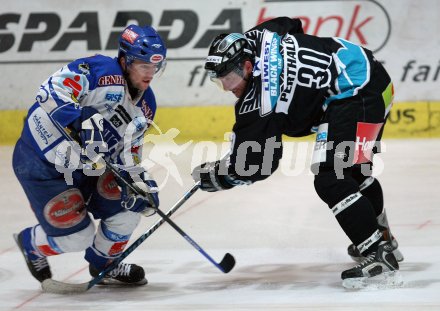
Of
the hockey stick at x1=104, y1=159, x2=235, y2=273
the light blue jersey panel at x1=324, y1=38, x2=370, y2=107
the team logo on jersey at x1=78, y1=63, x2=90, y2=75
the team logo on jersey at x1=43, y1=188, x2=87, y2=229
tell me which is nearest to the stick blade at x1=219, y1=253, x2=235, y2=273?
the hockey stick at x1=104, y1=159, x2=235, y2=273

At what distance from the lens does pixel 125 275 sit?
389 cm

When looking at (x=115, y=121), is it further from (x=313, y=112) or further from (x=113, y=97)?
(x=313, y=112)

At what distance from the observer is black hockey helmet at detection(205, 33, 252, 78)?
353 cm

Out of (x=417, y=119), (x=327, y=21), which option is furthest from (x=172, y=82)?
(x=417, y=119)

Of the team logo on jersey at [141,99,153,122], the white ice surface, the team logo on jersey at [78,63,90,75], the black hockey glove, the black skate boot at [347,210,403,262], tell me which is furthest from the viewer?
the black skate boot at [347,210,403,262]

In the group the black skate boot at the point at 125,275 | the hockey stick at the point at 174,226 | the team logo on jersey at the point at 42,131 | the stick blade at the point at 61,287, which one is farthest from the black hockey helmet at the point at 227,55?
the stick blade at the point at 61,287

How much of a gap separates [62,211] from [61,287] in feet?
1.14

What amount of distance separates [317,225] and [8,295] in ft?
6.32

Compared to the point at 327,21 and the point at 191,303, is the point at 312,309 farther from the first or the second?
the point at 327,21

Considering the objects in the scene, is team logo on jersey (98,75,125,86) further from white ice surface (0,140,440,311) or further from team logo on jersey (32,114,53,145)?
white ice surface (0,140,440,311)

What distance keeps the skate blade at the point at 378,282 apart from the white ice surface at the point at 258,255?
0.14 ft

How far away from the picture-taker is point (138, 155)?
3877 millimetres

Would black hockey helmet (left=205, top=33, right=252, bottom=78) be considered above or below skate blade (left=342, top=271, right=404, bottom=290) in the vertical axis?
above

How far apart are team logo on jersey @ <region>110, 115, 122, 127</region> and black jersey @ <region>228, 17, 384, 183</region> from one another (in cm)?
53
